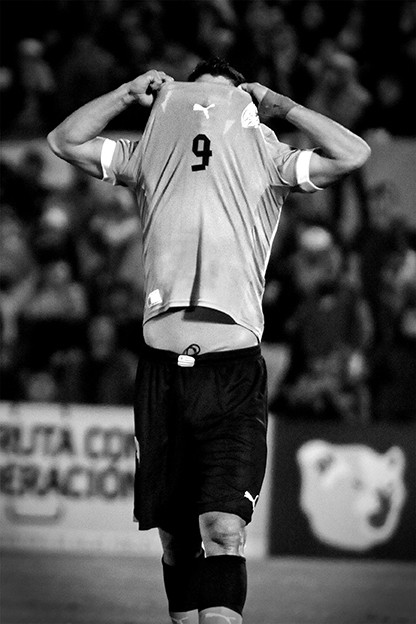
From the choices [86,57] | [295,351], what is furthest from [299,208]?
[86,57]

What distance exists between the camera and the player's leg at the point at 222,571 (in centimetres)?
478

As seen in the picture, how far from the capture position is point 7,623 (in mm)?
6816

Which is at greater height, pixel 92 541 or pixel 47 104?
pixel 47 104

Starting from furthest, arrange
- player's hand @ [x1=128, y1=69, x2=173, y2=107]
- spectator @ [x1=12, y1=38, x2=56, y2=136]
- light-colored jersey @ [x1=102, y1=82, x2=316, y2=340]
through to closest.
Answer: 1. spectator @ [x1=12, y1=38, x2=56, y2=136]
2. player's hand @ [x1=128, y1=69, x2=173, y2=107]
3. light-colored jersey @ [x1=102, y1=82, x2=316, y2=340]

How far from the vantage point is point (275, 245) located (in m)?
11.5

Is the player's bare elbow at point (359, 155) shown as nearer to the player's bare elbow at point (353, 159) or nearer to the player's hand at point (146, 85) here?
the player's bare elbow at point (353, 159)

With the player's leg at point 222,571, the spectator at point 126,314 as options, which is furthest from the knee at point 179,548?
the spectator at point 126,314

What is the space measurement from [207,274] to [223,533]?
999 mm

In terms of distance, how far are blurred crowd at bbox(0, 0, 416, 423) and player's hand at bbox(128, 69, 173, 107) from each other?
5484 mm

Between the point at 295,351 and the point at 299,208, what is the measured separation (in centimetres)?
161

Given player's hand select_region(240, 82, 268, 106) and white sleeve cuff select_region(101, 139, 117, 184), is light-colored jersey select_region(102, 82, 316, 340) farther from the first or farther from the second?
white sleeve cuff select_region(101, 139, 117, 184)

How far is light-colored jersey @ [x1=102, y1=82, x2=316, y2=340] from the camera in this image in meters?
5.04

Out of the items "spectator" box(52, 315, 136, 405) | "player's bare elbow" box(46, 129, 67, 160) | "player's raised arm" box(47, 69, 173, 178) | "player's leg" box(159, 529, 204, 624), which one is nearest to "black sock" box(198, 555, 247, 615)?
"player's leg" box(159, 529, 204, 624)

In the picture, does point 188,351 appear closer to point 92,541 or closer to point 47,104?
point 92,541
